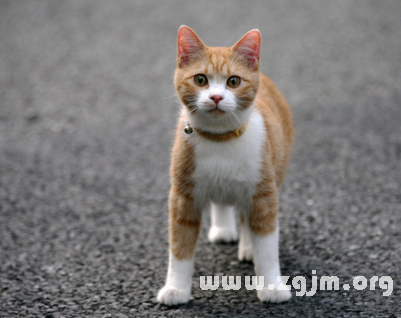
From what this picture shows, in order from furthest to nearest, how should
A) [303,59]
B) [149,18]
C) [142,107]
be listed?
[149,18] → [303,59] → [142,107]

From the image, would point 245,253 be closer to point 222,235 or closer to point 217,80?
point 222,235

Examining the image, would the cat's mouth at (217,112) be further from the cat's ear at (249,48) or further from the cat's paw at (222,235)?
the cat's paw at (222,235)

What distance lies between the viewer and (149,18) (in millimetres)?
9320

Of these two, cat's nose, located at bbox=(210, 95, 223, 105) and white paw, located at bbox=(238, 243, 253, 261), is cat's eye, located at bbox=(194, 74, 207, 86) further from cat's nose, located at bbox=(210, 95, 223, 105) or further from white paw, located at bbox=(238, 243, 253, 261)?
white paw, located at bbox=(238, 243, 253, 261)

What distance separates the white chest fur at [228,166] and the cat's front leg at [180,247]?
0.11 m

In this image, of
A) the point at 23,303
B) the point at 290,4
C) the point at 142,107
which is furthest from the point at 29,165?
the point at 290,4

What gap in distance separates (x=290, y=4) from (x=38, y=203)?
22.7 ft

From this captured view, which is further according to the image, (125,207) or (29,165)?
(29,165)

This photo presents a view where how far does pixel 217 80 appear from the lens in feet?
8.89

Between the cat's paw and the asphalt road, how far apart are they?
0.06 metres

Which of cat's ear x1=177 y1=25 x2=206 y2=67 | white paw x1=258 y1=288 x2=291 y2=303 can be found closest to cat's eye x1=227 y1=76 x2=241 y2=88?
cat's ear x1=177 y1=25 x2=206 y2=67

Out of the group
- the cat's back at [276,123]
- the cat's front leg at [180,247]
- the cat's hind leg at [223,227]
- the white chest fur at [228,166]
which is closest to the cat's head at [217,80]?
the white chest fur at [228,166]

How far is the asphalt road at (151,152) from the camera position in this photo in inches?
126

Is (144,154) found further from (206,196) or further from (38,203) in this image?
(206,196)
